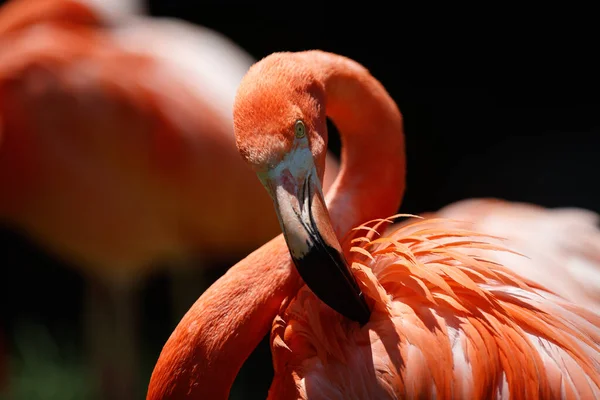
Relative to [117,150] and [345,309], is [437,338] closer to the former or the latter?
[345,309]

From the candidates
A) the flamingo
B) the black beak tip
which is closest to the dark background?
the flamingo

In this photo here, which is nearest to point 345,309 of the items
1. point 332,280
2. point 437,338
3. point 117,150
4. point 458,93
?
point 332,280

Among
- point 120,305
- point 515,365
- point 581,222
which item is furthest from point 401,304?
point 120,305

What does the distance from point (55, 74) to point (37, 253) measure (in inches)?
93.0

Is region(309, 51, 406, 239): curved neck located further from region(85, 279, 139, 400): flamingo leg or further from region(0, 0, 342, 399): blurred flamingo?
region(85, 279, 139, 400): flamingo leg

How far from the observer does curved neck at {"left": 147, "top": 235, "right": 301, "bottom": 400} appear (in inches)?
67.1

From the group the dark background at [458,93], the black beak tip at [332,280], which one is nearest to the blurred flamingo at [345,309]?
the black beak tip at [332,280]

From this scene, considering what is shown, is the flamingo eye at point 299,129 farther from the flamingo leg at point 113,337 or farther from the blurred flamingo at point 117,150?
the flamingo leg at point 113,337

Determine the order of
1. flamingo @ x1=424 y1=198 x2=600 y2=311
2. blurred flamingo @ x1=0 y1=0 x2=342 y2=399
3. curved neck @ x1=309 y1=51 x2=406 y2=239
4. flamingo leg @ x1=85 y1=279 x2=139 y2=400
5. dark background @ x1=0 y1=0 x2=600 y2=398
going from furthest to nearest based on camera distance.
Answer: dark background @ x1=0 y1=0 x2=600 y2=398 < flamingo leg @ x1=85 y1=279 x2=139 y2=400 < blurred flamingo @ x1=0 y1=0 x2=342 y2=399 < flamingo @ x1=424 y1=198 x2=600 y2=311 < curved neck @ x1=309 y1=51 x2=406 y2=239

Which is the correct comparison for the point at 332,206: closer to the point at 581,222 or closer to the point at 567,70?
the point at 581,222

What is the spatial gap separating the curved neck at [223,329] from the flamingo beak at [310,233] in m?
0.24

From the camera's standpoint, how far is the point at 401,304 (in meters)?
1.72

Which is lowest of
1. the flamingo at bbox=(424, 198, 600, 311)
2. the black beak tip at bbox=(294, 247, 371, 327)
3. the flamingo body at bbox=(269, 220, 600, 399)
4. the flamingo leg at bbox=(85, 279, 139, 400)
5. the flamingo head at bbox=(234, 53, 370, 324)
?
the flamingo leg at bbox=(85, 279, 139, 400)

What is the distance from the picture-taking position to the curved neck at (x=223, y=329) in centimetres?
170
